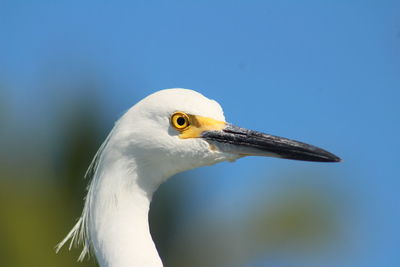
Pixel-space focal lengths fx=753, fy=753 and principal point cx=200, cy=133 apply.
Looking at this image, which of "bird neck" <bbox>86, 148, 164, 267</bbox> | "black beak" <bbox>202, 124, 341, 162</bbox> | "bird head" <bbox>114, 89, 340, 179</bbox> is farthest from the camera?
"black beak" <bbox>202, 124, 341, 162</bbox>

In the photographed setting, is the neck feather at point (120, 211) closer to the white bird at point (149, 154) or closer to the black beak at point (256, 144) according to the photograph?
the white bird at point (149, 154)

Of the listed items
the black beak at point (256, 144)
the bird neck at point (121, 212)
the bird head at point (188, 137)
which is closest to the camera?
the bird neck at point (121, 212)

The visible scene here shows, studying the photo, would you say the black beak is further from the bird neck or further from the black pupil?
the bird neck

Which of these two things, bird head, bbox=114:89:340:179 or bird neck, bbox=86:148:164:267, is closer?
bird neck, bbox=86:148:164:267

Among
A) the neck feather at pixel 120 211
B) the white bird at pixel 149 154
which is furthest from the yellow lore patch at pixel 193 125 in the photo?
the neck feather at pixel 120 211

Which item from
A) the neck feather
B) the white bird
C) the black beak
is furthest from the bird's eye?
the neck feather

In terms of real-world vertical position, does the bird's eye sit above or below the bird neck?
above

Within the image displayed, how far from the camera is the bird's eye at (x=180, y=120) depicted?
14.5ft

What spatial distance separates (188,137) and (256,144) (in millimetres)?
409

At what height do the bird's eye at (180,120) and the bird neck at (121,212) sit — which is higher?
the bird's eye at (180,120)

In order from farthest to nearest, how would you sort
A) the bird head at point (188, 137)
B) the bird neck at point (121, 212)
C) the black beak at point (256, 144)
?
the black beak at point (256, 144), the bird head at point (188, 137), the bird neck at point (121, 212)

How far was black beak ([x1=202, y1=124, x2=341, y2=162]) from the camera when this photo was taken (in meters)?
4.50

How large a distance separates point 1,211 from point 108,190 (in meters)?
4.09

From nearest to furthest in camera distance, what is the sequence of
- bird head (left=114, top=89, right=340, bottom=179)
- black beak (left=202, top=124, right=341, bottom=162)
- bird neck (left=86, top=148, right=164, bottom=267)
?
bird neck (left=86, top=148, right=164, bottom=267)
bird head (left=114, top=89, right=340, bottom=179)
black beak (left=202, top=124, right=341, bottom=162)
